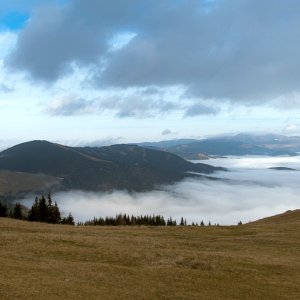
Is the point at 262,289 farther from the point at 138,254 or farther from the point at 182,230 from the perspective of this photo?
the point at 182,230

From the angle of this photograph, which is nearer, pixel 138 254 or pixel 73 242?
pixel 138 254

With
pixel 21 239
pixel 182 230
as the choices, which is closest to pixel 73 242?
pixel 21 239

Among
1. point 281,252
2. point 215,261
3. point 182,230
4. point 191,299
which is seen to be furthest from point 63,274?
point 182,230

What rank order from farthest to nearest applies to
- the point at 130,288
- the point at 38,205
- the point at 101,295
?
the point at 38,205 < the point at 130,288 < the point at 101,295

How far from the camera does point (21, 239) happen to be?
44.7 meters

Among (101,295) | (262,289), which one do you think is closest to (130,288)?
(101,295)

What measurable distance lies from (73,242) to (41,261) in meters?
10.7

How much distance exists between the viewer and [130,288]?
26.8 m

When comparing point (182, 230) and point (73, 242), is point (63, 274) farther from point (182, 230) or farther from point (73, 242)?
point (182, 230)

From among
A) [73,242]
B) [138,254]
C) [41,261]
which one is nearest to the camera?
[41,261]

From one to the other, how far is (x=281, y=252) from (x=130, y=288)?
2394 centimetres

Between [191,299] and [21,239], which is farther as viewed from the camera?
[21,239]

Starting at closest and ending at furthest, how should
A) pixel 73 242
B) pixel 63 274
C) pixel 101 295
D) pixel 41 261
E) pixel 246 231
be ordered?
pixel 101 295 < pixel 63 274 < pixel 41 261 < pixel 73 242 < pixel 246 231

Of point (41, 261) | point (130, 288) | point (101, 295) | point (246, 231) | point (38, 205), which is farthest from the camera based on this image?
point (38, 205)
